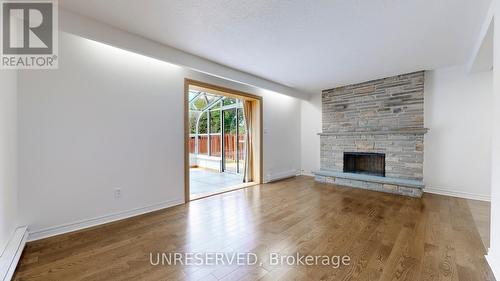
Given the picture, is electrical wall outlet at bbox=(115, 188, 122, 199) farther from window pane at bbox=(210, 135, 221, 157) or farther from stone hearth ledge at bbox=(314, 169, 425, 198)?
window pane at bbox=(210, 135, 221, 157)

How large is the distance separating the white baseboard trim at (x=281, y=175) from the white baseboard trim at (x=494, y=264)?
3700 millimetres

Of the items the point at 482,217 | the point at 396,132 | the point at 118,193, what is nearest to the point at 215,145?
the point at 118,193

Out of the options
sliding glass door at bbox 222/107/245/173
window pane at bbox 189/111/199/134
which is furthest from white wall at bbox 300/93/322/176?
window pane at bbox 189/111/199/134

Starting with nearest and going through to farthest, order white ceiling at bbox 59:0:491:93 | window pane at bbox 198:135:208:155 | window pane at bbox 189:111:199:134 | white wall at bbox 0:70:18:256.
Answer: white wall at bbox 0:70:18:256
white ceiling at bbox 59:0:491:93
window pane at bbox 198:135:208:155
window pane at bbox 189:111:199:134

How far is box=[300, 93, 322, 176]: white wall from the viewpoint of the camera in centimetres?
579

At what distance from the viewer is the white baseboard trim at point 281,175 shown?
5.17m

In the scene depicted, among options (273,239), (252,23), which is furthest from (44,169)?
(252,23)

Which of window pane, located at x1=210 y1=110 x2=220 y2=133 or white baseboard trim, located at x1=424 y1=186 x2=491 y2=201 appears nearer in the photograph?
white baseboard trim, located at x1=424 y1=186 x2=491 y2=201

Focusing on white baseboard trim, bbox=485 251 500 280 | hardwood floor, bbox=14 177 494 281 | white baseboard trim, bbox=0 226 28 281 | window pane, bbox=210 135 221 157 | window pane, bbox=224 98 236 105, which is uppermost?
window pane, bbox=224 98 236 105

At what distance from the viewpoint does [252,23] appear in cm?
232

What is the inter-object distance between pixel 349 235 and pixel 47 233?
3346mm

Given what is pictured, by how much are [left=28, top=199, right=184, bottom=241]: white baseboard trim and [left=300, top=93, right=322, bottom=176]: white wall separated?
400cm

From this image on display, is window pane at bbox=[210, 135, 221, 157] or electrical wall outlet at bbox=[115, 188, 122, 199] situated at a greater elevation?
Result: window pane at bbox=[210, 135, 221, 157]

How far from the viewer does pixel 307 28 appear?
2.42m
